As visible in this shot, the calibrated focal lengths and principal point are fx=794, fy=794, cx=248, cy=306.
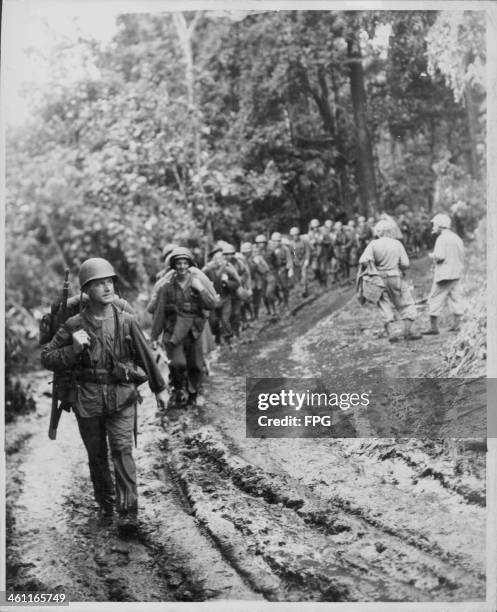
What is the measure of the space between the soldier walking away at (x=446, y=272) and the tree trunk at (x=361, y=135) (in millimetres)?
496

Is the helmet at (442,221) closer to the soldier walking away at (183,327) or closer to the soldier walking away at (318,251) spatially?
the soldier walking away at (318,251)

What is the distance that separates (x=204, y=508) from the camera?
212 inches

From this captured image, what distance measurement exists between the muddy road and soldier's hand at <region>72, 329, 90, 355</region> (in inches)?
47.0

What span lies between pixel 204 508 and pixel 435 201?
270 cm

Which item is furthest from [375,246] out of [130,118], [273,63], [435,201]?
[130,118]

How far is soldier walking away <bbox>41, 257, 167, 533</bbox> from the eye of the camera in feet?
16.6

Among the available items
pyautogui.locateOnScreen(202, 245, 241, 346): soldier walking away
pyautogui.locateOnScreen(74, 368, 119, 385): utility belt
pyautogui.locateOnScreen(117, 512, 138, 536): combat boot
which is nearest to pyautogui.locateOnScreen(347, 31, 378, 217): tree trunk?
pyautogui.locateOnScreen(202, 245, 241, 346): soldier walking away

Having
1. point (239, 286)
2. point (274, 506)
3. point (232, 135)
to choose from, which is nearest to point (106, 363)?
point (274, 506)

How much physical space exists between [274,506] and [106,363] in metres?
1.48

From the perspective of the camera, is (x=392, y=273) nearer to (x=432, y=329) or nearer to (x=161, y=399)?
(x=432, y=329)

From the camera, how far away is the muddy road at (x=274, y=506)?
505 cm

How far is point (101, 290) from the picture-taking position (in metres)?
5.05

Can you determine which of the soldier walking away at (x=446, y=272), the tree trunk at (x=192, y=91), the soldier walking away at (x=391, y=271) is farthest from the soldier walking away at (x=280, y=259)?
the soldier walking away at (x=446, y=272)

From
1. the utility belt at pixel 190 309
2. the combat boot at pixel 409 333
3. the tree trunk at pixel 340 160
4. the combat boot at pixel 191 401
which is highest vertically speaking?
the tree trunk at pixel 340 160
